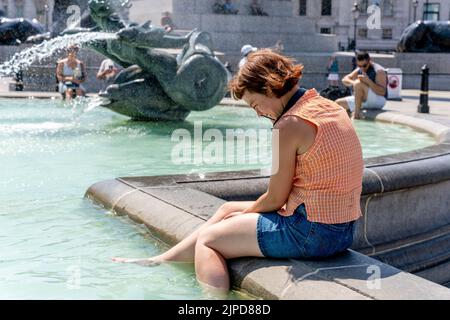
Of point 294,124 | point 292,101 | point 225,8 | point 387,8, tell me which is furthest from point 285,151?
point 387,8

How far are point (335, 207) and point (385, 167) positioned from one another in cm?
259

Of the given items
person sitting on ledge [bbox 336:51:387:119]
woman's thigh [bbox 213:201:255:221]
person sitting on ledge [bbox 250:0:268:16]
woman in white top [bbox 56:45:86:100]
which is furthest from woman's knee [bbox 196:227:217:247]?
person sitting on ledge [bbox 250:0:268:16]

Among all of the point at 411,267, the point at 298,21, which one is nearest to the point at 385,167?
the point at 411,267

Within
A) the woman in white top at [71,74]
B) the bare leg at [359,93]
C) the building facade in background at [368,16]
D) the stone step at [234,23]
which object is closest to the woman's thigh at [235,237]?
the bare leg at [359,93]

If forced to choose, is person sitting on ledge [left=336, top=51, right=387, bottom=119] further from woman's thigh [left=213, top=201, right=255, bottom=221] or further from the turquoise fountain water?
woman's thigh [left=213, top=201, right=255, bottom=221]

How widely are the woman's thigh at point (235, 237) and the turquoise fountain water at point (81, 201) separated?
9.4 inches

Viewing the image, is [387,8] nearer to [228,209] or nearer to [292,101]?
[228,209]

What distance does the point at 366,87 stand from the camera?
13086 mm

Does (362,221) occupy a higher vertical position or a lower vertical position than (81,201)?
lower

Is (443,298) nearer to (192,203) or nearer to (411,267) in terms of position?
(192,203)

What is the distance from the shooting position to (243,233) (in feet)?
12.9

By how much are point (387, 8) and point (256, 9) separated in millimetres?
52587

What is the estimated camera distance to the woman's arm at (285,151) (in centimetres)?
378

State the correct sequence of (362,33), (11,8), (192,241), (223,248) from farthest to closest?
(11,8) → (362,33) → (192,241) → (223,248)
